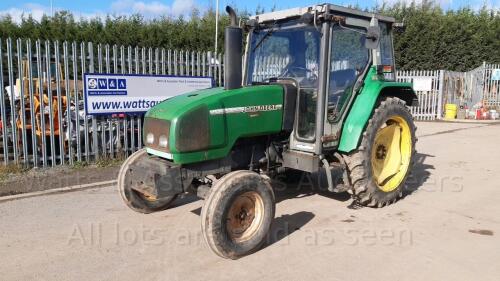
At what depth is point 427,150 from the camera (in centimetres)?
946

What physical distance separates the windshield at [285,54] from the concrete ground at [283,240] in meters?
1.61

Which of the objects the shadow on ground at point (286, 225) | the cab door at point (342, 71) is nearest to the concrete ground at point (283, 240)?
the shadow on ground at point (286, 225)

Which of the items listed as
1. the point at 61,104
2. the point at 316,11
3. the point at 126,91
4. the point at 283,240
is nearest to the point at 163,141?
the point at 283,240

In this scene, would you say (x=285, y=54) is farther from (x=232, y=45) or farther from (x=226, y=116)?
(x=226, y=116)

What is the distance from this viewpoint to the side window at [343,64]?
16.0ft

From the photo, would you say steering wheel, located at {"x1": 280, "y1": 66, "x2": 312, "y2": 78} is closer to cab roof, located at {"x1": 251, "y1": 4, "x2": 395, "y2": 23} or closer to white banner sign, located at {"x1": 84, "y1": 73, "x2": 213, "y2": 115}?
cab roof, located at {"x1": 251, "y1": 4, "x2": 395, "y2": 23}

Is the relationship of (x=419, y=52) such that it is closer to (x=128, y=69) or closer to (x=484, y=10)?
(x=484, y=10)

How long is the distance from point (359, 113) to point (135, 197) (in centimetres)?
274

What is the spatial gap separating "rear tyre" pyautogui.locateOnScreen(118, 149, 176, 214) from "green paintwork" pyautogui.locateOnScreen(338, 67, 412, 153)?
2.17 metres

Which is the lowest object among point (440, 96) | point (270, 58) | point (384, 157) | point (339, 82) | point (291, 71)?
point (384, 157)

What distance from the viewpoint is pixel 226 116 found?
4.19 metres

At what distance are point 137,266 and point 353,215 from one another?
100.0 inches

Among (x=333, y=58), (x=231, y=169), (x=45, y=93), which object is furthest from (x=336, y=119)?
(x=45, y=93)

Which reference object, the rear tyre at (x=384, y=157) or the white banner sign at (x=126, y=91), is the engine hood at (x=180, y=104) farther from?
the white banner sign at (x=126, y=91)
